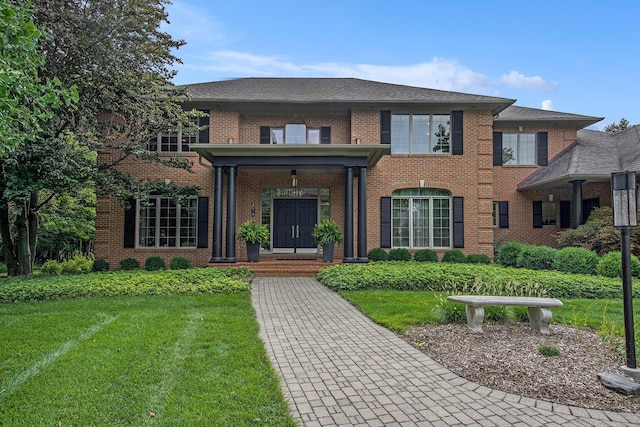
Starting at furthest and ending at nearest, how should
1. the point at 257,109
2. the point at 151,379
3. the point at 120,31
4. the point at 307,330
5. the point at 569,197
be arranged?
1. the point at 569,197
2. the point at 257,109
3. the point at 120,31
4. the point at 307,330
5. the point at 151,379

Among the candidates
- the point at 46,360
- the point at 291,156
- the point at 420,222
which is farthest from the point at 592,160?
the point at 46,360

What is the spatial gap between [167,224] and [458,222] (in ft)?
33.1

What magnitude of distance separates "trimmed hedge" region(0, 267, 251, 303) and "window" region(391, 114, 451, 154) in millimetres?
7457

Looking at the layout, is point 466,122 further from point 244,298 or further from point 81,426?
point 81,426

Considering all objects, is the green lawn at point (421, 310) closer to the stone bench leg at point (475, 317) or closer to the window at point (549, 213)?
the stone bench leg at point (475, 317)

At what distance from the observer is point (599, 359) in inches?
159

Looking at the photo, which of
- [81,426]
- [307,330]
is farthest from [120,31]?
[81,426]

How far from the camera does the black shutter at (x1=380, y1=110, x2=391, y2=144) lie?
13.0 m

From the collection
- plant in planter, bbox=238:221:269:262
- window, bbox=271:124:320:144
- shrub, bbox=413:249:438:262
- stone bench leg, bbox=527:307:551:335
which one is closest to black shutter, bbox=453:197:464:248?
shrub, bbox=413:249:438:262

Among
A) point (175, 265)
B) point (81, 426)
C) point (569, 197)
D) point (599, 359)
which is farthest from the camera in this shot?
point (569, 197)

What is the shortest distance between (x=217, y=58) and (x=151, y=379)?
12.8 meters

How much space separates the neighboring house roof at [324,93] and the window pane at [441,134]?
27.2 inches

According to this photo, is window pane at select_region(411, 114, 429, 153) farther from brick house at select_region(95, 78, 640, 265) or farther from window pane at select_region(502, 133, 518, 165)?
window pane at select_region(502, 133, 518, 165)

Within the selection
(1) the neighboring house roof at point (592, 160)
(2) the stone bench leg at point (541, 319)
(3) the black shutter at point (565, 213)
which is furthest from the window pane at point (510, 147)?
(2) the stone bench leg at point (541, 319)
